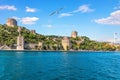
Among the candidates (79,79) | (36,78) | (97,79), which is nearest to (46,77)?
(36,78)

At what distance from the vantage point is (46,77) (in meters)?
45.2

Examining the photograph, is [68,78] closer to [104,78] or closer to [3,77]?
[104,78]

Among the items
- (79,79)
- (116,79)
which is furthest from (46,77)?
(116,79)

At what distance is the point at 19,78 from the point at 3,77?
2.86 m

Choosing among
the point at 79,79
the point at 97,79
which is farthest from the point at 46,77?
the point at 97,79

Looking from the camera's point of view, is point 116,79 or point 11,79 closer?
point 11,79

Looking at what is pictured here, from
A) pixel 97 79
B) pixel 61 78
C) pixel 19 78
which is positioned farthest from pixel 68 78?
pixel 19 78

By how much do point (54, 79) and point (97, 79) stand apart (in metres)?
7.05

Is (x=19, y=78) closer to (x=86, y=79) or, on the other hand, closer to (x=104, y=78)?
(x=86, y=79)

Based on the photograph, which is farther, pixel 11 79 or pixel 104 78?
pixel 104 78

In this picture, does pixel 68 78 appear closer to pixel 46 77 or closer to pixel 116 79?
pixel 46 77

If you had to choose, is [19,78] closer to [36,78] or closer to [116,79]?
[36,78]

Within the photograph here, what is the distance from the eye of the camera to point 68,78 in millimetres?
44906

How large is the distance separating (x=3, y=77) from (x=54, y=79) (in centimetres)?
836
